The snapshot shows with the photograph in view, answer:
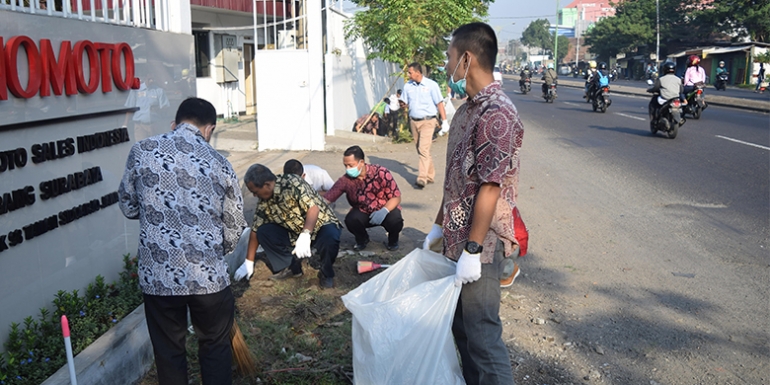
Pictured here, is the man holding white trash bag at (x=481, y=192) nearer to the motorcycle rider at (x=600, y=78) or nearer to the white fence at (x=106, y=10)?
the white fence at (x=106, y=10)

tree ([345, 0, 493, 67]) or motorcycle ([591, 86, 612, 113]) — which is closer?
tree ([345, 0, 493, 67])

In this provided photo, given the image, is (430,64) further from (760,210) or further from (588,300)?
(588,300)

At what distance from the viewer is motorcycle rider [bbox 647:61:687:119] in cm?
1263

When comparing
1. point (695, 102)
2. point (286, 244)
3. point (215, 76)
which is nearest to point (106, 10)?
point (286, 244)

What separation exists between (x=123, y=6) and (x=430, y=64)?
1137 cm

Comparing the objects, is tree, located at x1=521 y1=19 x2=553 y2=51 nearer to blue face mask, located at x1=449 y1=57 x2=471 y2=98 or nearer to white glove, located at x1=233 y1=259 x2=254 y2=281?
white glove, located at x1=233 y1=259 x2=254 y2=281

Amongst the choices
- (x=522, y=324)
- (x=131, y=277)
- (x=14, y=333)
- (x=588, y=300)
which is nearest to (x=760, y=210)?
(x=588, y=300)

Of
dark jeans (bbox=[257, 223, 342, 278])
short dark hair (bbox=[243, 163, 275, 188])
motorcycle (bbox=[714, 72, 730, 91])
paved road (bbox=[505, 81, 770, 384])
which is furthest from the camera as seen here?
motorcycle (bbox=[714, 72, 730, 91])

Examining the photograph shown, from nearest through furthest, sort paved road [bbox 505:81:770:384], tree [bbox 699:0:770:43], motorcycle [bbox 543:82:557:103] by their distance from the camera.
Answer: paved road [bbox 505:81:770:384], motorcycle [bbox 543:82:557:103], tree [bbox 699:0:770:43]

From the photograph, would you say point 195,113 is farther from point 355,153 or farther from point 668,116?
point 668,116

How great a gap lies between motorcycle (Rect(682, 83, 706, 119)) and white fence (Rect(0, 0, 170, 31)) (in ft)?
45.3

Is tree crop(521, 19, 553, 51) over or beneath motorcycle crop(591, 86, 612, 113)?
over

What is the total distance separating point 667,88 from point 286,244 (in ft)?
33.1

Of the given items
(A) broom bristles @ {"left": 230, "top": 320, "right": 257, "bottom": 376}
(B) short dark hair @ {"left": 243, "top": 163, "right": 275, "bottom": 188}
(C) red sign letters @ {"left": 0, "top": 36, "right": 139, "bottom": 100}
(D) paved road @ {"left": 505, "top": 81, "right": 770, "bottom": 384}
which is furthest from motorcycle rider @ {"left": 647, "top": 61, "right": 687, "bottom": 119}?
(A) broom bristles @ {"left": 230, "top": 320, "right": 257, "bottom": 376}
